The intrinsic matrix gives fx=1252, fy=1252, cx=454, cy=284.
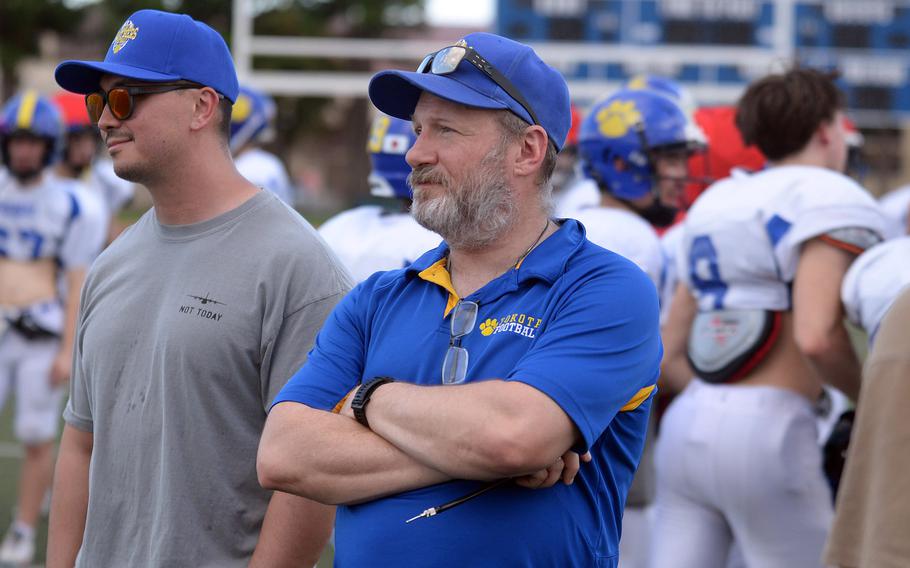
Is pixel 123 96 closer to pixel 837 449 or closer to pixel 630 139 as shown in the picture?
pixel 837 449

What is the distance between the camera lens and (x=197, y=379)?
2977 mm

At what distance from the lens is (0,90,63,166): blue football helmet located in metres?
7.29

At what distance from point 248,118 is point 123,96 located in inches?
212

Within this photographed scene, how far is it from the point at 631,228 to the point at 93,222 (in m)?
3.79

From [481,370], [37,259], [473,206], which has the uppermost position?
[473,206]

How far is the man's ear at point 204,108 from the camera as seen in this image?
3.20 m

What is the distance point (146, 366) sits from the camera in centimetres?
304

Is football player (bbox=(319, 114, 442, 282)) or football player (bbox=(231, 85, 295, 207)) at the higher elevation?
football player (bbox=(319, 114, 442, 282))

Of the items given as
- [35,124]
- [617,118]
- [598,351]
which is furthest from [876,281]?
[35,124]

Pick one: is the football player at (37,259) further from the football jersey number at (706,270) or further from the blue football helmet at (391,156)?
the football jersey number at (706,270)

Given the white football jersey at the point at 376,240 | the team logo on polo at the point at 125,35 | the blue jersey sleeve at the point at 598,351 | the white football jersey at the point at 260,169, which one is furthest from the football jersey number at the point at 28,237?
the blue jersey sleeve at the point at 598,351

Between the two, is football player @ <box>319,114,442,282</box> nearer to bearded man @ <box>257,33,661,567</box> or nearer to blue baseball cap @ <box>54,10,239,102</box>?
blue baseball cap @ <box>54,10,239,102</box>

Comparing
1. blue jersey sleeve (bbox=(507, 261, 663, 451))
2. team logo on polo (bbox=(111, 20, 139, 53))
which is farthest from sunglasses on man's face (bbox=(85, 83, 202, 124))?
blue jersey sleeve (bbox=(507, 261, 663, 451))

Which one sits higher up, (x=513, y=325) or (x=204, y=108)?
(x=204, y=108)
